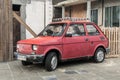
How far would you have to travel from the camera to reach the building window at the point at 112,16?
18672 millimetres

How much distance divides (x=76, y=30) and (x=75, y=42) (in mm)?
547

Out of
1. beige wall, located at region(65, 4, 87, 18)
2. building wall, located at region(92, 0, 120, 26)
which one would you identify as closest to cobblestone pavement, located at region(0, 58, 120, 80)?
building wall, located at region(92, 0, 120, 26)

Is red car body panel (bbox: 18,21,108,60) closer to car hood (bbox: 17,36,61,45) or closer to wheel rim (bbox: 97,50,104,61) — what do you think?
car hood (bbox: 17,36,61,45)

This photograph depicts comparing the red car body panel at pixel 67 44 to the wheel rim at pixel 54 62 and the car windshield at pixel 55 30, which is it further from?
the wheel rim at pixel 54 62

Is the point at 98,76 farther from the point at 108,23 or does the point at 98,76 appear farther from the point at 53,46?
the point at 108,23

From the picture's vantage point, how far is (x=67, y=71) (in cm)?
1020

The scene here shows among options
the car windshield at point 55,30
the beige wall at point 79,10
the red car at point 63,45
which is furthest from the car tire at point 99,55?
the beige wall at point 79,10

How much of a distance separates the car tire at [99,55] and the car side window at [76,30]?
1173 millimetres

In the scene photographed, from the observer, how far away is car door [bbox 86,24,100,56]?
37.9 feet

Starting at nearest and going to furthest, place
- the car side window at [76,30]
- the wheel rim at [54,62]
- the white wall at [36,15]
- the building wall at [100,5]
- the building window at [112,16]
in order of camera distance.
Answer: the wheel rim at [54,62] → the car side window at [76,30] → the white wall at [36,15] → the building window at [112,16] → the building wall at [100,5]

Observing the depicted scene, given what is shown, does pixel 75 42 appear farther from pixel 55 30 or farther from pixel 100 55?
pixel 100 55

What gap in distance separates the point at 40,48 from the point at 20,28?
508 centimetres

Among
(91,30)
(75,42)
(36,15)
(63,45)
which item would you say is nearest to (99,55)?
(91,30)

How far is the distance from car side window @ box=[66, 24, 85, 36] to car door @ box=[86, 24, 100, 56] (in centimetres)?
33
